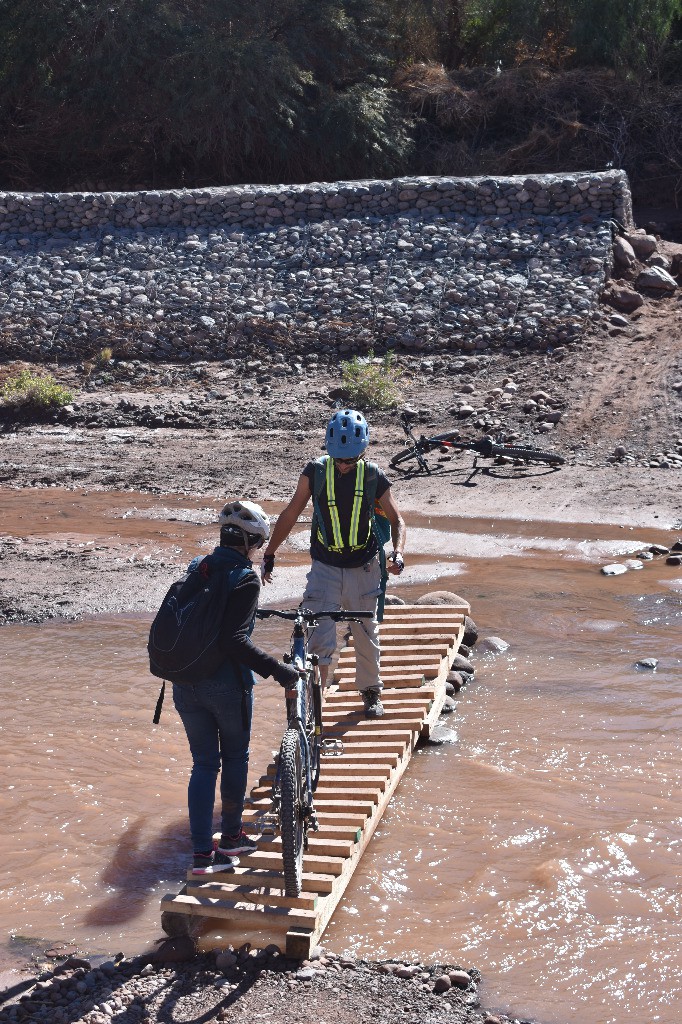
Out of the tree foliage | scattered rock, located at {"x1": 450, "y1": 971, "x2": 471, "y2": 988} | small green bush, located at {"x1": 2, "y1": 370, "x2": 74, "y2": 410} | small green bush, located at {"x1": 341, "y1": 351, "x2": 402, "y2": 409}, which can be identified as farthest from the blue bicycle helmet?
the tree foliage

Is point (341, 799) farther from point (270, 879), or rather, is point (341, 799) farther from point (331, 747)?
point (270, 879)

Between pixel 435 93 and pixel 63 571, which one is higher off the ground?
pixel 435 93

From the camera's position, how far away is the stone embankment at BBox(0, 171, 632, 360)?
1711 centimetres

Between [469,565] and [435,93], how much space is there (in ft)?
48.5

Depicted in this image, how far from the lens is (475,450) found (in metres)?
13.6

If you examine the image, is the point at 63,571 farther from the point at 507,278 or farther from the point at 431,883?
the point at 507,278

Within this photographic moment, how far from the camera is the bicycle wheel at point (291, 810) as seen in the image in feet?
15.2

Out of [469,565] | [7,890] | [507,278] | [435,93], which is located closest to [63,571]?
[469,565]

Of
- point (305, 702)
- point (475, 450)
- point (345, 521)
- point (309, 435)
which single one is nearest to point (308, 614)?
point (305, 702)

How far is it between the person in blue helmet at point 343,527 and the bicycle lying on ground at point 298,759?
2.33ft

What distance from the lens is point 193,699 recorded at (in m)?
4.77

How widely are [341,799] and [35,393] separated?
11677 millimetres

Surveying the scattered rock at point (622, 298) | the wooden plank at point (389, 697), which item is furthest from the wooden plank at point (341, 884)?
the scattered rock at point (622, 298)

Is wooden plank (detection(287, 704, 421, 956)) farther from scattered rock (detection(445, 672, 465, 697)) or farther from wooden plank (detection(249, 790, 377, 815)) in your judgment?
scattered rock (detection(445, 672, 465, 697))
